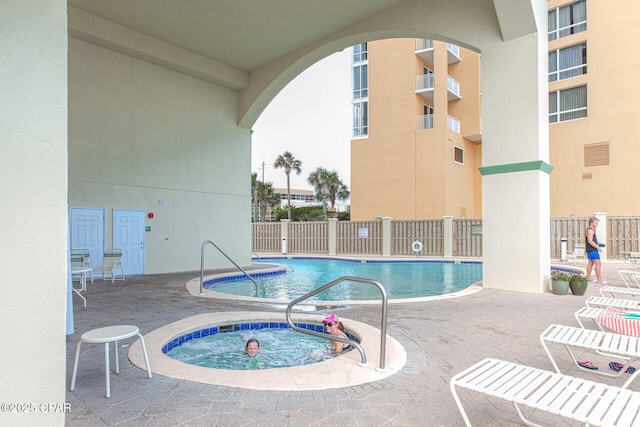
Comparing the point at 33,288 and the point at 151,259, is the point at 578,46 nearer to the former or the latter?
the point at 151,259

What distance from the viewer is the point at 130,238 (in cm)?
1031

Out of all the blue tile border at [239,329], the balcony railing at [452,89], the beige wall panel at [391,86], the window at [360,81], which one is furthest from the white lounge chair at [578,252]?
the window at [360,81]

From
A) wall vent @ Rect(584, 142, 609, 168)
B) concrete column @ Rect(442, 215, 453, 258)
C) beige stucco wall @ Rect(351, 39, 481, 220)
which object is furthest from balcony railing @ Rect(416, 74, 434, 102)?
concrete column @ Rect(442, 215, 453, 258)

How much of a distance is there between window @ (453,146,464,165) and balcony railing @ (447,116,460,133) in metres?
1.10

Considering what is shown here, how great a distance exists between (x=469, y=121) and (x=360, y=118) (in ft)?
20.9

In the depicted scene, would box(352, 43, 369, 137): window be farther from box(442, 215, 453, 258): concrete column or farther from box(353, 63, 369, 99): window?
box(442, 215, 453, 258): concrete column

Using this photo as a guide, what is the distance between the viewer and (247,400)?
8.73 ft

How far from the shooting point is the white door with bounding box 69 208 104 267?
9258 millimetres

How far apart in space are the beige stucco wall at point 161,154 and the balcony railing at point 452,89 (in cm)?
1369

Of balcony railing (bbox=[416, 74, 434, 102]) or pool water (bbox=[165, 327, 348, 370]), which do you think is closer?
pool water (bbox=[165, 327, 348, 370])

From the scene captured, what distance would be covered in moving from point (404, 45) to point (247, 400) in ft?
73.1

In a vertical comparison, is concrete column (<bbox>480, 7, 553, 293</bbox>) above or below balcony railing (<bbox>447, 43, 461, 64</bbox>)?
below

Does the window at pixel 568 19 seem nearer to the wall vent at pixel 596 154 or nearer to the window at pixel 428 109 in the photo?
the wall vent at pixel 596 154

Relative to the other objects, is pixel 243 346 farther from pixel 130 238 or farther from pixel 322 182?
pixel 322 182
